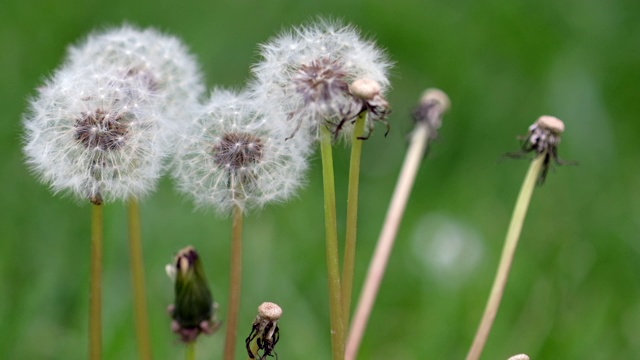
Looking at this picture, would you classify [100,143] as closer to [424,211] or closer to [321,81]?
[321,81]

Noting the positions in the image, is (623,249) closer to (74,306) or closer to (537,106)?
(537,106)

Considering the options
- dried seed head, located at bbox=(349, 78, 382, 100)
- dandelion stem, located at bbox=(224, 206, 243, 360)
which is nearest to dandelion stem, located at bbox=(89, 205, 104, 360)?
dandelion stem, located at bbox=(224, 206, 243, 360)

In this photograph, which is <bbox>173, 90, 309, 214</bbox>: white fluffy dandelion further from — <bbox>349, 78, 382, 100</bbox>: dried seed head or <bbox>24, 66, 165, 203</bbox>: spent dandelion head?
<bbox>349, 78, 382, 100</bbox>: dried seed head

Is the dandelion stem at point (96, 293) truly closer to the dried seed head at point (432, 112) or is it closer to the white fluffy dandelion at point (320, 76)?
the white fluffy dandelion at point (320, 76)

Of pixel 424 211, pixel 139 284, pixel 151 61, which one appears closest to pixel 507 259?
pixel 139 284

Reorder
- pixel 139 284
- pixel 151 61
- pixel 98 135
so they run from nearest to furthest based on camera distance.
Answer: pixel 98 135 < pixel 139 284 < pixel 151 61

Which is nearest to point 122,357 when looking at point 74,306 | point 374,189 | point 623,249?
point 74,306
